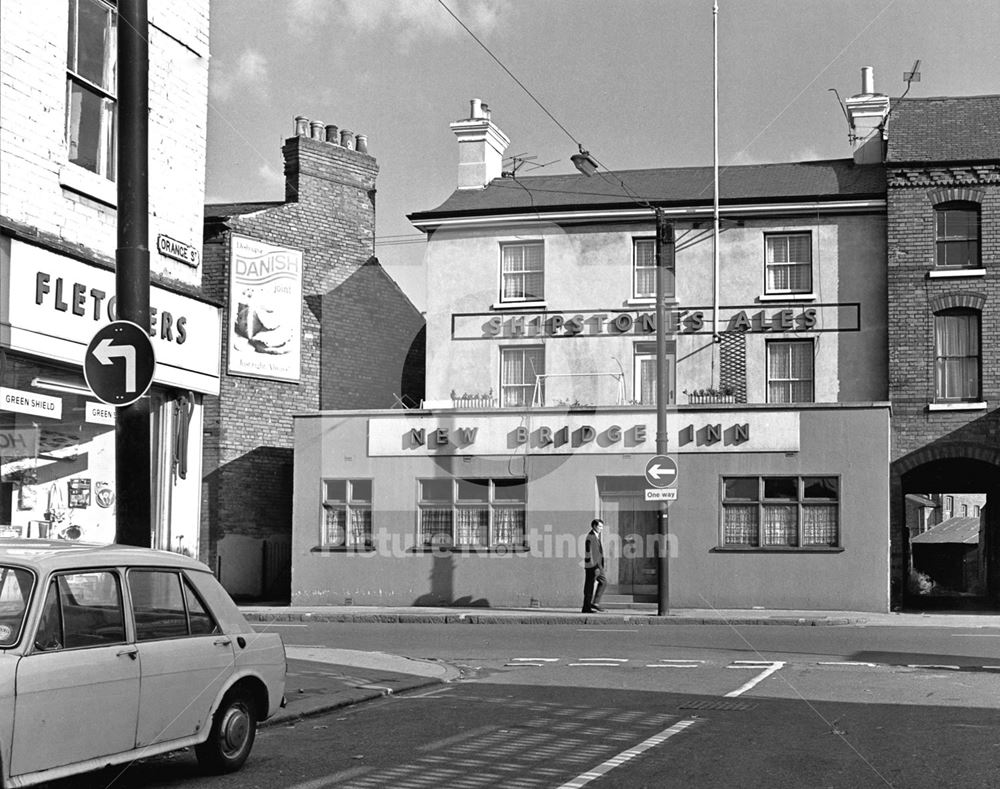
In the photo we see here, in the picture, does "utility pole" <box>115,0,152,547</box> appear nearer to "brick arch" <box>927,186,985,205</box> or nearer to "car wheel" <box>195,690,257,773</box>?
"car wheel" <box>195,690,257,773</box>

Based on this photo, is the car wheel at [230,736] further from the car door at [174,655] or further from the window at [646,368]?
the window at [646,368]

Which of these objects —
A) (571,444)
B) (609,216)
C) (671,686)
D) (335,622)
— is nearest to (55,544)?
(671,686)

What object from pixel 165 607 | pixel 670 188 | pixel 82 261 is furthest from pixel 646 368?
pixel 165 607

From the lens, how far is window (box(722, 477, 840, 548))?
2797 centimetres

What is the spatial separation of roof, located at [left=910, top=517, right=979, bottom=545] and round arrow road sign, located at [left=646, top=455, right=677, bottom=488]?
2216 cm

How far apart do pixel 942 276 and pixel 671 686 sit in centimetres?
1826

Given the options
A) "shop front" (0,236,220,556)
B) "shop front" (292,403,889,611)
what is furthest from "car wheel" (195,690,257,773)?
"shop front" (292,403,889,611)

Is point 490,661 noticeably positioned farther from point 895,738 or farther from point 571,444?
point 571,444

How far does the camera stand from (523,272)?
105ft

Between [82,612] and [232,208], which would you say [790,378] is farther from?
[82,612]

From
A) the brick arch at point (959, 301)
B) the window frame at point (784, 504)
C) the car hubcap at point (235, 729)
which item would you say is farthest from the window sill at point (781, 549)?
the car hubcap at point (235, 729)

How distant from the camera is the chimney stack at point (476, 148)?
34156 millimetres

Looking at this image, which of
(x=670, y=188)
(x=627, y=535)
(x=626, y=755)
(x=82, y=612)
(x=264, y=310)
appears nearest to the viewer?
(x=82, y=612)

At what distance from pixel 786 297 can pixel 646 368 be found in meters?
3.63
